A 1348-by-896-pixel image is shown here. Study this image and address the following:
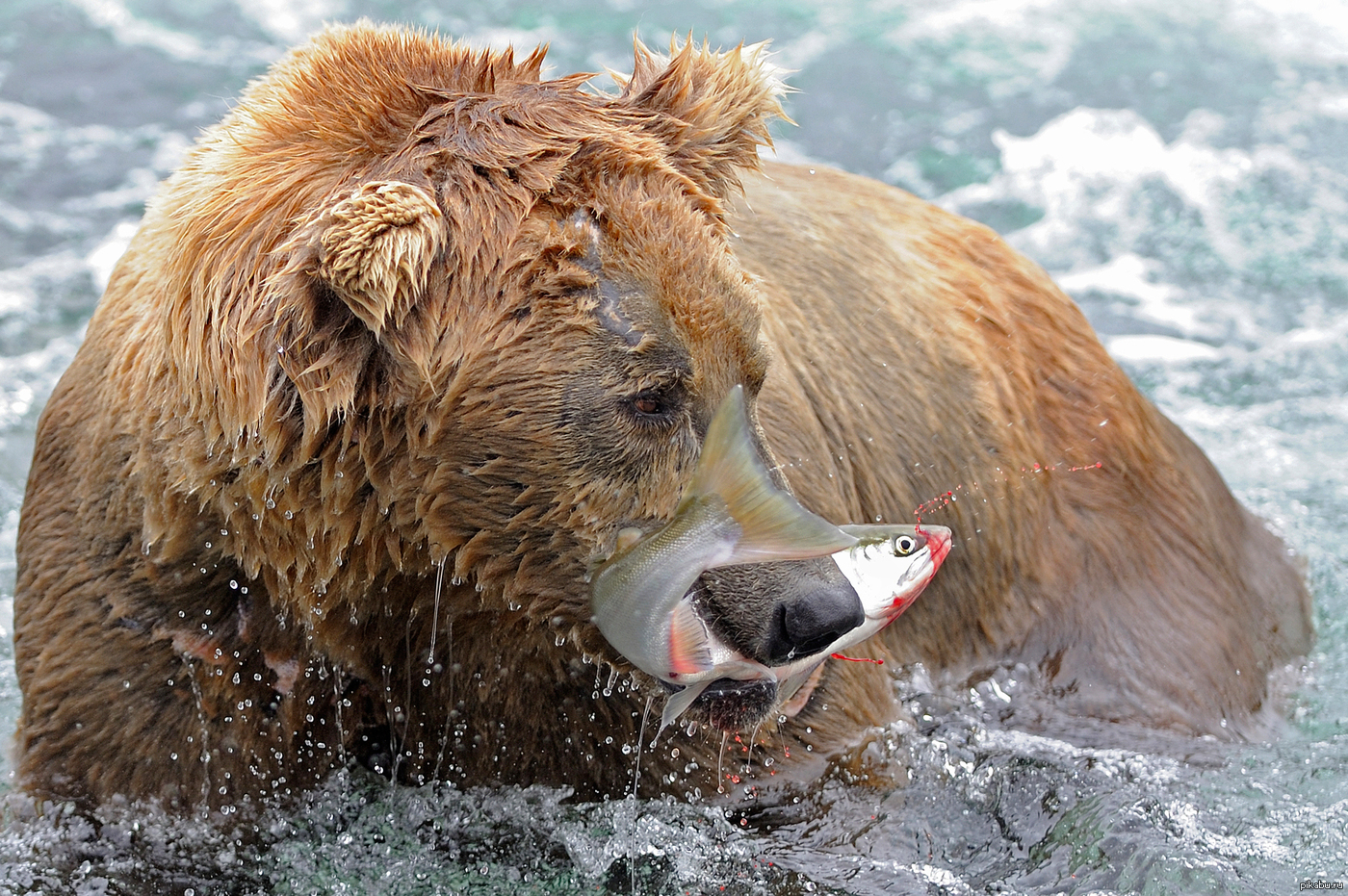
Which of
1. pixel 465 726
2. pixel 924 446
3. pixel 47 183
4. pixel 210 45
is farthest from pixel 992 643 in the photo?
pixel 210 45

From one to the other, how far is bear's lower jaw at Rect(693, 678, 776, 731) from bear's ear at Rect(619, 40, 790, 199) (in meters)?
1.13

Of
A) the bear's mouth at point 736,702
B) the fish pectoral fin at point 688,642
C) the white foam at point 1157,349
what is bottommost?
the white foam at point 1157,349

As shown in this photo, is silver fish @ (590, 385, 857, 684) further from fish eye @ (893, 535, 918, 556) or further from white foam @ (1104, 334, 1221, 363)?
white foam @ (1104, 334, 1221, 363)

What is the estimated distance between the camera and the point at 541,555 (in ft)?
10.2

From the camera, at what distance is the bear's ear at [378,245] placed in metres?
2.66

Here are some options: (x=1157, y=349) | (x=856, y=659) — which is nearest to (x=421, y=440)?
(x=856, y=659)

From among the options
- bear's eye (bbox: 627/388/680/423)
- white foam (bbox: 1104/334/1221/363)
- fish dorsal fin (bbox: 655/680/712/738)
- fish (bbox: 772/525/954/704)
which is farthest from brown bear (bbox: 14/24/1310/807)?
white foam (bbox: 1104/334/1221/363)

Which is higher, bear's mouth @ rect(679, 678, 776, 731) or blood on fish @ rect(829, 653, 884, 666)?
bear's mouth @ rect(679, 678, 776, 731)

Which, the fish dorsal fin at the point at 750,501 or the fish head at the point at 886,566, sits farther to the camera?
the fish head at the point at 886,566

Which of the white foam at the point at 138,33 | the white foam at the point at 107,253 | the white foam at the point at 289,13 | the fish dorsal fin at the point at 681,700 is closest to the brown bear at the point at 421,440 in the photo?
the fish dorsal fin at the point at 681,700

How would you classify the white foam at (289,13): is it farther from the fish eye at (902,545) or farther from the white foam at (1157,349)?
the fish eye at (902,545)

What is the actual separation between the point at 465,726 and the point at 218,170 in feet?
4.73

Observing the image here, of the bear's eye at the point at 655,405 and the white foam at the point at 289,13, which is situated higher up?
the white foam at the point at 289,13

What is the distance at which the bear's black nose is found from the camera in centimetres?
296
